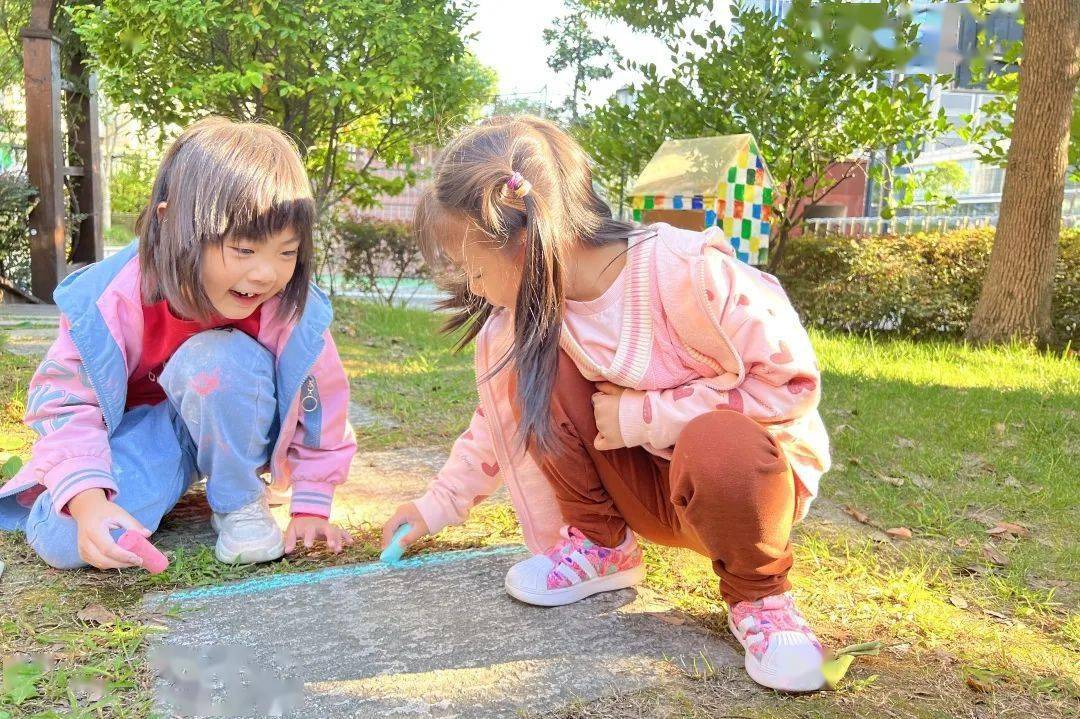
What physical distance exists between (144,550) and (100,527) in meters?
0.10

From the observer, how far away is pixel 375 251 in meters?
7.85

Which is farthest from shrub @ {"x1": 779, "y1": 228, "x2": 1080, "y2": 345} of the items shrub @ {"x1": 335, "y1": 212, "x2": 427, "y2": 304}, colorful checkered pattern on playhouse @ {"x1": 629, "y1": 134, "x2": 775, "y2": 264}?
shrub @ {"x1": 335, "y1": 212, "x2": 427, "y2": 304}

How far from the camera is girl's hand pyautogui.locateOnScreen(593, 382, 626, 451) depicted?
1.56 m

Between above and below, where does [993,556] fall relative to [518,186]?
below

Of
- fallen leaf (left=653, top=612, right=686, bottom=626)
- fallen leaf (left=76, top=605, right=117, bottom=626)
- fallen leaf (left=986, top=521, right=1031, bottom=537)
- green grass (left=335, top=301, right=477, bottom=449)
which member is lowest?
fallen leaf (left=986, top=521, right=1031, bottom=537)

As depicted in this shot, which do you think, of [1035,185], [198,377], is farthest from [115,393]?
[1035,185]

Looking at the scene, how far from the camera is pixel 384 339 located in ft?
17.8

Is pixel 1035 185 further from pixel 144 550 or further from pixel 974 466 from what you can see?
pixel 144 550

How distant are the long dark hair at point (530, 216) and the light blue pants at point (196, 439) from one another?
0.48m

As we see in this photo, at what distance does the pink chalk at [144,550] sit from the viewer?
1604 millimetres

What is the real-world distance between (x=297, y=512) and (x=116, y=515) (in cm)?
38

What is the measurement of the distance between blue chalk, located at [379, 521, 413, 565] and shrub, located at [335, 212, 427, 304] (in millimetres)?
5923

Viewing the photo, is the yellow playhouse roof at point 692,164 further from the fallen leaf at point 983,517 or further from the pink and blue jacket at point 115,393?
the pink and blue jacket at point 115,393

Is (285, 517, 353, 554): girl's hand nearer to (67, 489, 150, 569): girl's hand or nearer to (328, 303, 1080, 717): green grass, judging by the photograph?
(67, 489, 150, 569): girl's hand
